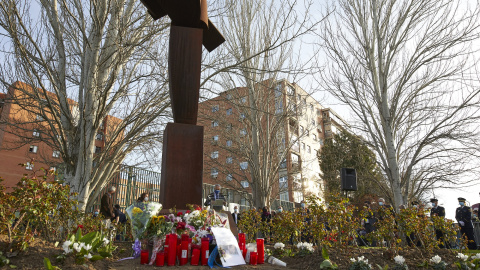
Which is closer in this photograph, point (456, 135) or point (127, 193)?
point (456, 135)

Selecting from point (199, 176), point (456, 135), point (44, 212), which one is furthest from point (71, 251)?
point (456, 135)

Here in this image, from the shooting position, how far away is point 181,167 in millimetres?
4895

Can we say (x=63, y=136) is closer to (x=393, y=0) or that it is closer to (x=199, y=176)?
(x=199, y=176)

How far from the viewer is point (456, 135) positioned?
407 inches

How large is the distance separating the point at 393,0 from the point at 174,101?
367 inches

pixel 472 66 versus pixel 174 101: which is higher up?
pixel 472 66

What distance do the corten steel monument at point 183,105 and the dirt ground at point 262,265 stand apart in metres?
1.16

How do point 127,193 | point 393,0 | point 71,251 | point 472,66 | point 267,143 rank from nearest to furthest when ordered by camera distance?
point 71,251 → point 472,66 → point 393,0 → point 127,193 → point 267,143

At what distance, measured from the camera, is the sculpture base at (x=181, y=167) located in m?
4.77

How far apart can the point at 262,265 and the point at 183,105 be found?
2.74 m

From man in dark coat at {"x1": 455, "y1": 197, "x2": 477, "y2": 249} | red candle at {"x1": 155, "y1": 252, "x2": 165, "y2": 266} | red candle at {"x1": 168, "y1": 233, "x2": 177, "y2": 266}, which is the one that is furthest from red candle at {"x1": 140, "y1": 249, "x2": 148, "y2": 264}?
man in dark coat at {"x1": 455, "y1": 197, "x2": 477, "y2": 249}

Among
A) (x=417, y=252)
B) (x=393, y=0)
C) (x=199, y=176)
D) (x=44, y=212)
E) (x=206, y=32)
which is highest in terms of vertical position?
(x=393, y=0)

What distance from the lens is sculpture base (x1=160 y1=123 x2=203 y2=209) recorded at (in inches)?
188

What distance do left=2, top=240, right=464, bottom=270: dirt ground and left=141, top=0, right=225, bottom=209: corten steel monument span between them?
116cm
